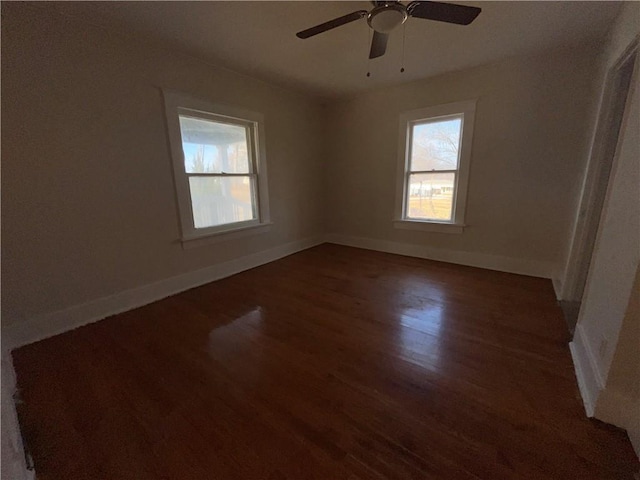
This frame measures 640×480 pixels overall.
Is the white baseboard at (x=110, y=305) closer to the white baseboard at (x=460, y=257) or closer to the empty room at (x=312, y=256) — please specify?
the empty room at (x=312, y=256)

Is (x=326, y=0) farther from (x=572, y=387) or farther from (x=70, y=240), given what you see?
(x=572, y=387)

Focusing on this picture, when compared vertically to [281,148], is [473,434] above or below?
below

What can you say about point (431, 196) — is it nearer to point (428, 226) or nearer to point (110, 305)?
point (428, 226)

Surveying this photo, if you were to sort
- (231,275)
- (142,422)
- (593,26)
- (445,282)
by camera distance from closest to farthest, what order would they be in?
(142,422), (593,26), (445,282), (231,275)

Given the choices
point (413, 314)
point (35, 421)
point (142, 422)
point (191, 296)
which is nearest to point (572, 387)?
point (413, 314)

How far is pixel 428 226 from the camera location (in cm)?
394

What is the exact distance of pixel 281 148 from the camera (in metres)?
3.96

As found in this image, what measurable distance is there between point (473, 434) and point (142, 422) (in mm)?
1682

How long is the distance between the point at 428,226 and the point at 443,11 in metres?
2.72

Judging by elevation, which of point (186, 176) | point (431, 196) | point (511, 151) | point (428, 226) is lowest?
point (428, 226)

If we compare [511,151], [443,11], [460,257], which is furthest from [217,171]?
[511,151]

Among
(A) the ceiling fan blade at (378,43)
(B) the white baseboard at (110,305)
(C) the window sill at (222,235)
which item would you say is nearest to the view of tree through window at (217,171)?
(C) the window sill at (222,235)

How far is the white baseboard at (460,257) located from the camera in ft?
10.6

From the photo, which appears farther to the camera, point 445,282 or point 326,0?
point 445,282
